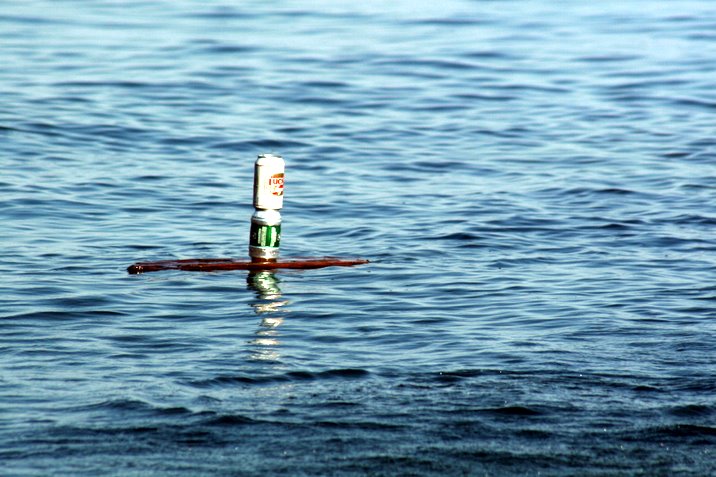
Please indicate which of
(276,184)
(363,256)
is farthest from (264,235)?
(363,256)

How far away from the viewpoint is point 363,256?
440 inches

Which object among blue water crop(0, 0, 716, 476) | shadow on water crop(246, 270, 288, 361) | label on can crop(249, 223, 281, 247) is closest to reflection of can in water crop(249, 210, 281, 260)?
label on can crop(249, 223, 281, 247)

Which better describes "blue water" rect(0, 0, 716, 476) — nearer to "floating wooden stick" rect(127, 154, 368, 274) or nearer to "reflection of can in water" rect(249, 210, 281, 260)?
"floating wooden stick" rect(127, 154, 368, 274)

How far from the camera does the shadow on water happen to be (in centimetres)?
798

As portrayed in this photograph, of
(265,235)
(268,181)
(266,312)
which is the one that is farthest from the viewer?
(265,235)

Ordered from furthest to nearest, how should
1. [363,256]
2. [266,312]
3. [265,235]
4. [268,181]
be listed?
[363,256]
[265,235]
[268,181]
[266,312]

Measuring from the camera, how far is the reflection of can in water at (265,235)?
10229 mm

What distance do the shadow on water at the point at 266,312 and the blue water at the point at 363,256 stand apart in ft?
0.11

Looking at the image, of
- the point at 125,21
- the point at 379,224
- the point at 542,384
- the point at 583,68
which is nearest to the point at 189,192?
the point at 379,224

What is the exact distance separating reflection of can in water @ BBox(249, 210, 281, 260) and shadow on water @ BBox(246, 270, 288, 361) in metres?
0.15

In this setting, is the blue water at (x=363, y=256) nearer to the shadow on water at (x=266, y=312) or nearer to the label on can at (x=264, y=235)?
the shadow on water at (x=266, y=312)

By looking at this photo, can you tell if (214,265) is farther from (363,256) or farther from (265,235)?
(363,256)

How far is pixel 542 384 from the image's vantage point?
284 inches

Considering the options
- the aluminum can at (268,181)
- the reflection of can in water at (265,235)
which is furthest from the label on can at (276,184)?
the reflection of can in water at (265,235)
